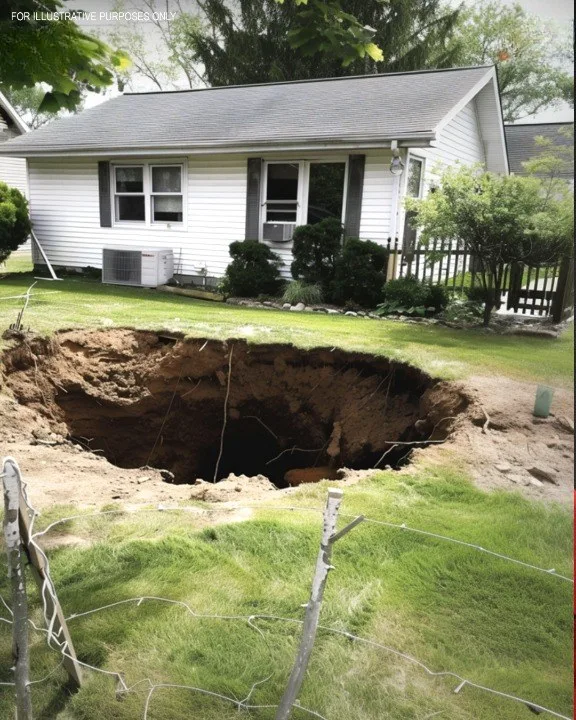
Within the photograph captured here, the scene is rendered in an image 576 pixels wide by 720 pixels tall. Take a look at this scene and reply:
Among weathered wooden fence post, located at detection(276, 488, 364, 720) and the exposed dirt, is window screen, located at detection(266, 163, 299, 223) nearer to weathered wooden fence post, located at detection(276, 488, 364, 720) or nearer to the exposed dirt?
the exposed dirt

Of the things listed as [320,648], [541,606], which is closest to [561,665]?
[541,606]

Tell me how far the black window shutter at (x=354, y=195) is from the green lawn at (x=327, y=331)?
192 centimetres

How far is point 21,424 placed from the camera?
3752 mm

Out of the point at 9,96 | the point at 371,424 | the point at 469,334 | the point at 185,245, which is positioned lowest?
the point at 371,424

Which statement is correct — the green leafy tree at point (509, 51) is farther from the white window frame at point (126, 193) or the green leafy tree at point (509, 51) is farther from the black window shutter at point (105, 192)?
the black window shutter at point (105, 192)

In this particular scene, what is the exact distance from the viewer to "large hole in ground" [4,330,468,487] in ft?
14.2

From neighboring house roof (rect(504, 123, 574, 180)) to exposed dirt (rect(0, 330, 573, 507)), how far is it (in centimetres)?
170

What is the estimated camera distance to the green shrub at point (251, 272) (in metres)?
7.40

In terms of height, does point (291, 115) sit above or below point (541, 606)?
above

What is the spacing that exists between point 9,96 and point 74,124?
15.3 feet

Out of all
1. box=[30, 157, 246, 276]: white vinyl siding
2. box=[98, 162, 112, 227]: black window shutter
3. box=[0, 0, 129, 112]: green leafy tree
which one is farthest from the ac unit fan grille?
box=[0, 0, 129, 112]: green leafy tree

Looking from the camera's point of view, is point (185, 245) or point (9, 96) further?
point (185, 245)

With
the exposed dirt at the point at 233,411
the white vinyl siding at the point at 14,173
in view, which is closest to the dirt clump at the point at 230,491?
the exposed dirt at the point at 233,411

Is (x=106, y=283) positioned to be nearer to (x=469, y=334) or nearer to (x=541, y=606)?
(x=469, y=334)
